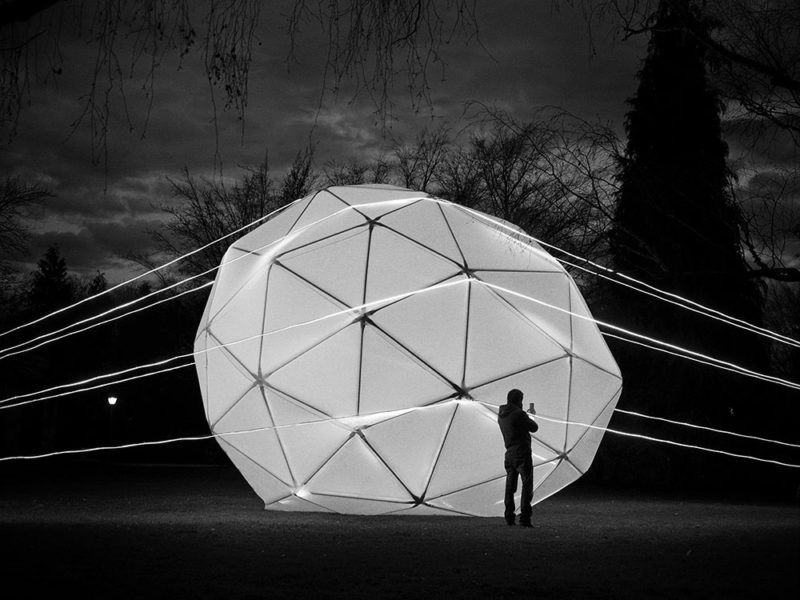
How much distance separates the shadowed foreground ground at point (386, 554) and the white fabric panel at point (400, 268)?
309 cm

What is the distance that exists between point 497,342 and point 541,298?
113 centimetres

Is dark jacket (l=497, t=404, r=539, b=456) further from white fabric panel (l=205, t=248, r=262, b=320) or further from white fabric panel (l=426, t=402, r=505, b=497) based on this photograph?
white fabric panel (l=205, t=248, r=262, b=320)

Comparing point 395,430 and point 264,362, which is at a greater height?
point 264,362

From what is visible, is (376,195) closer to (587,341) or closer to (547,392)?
(587,341)

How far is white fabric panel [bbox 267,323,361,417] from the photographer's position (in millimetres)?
10969

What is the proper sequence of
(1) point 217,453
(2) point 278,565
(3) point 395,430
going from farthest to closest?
(1) point 217,453
(3) point 395,430
(2) point 278,565

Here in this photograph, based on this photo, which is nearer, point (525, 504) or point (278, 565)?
point (278, 565)

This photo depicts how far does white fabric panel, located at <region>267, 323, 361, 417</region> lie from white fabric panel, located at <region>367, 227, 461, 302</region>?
67 centimetres

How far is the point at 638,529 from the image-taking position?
10.3 metres

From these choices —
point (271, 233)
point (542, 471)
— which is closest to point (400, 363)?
point (542, 471)

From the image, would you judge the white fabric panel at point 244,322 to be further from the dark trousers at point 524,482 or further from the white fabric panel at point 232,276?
the dark trousers at point 524,482

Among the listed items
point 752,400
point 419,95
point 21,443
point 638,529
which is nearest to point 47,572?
point 419,95

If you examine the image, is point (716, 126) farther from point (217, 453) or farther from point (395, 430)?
point (217, 453)

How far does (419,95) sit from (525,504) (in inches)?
287
